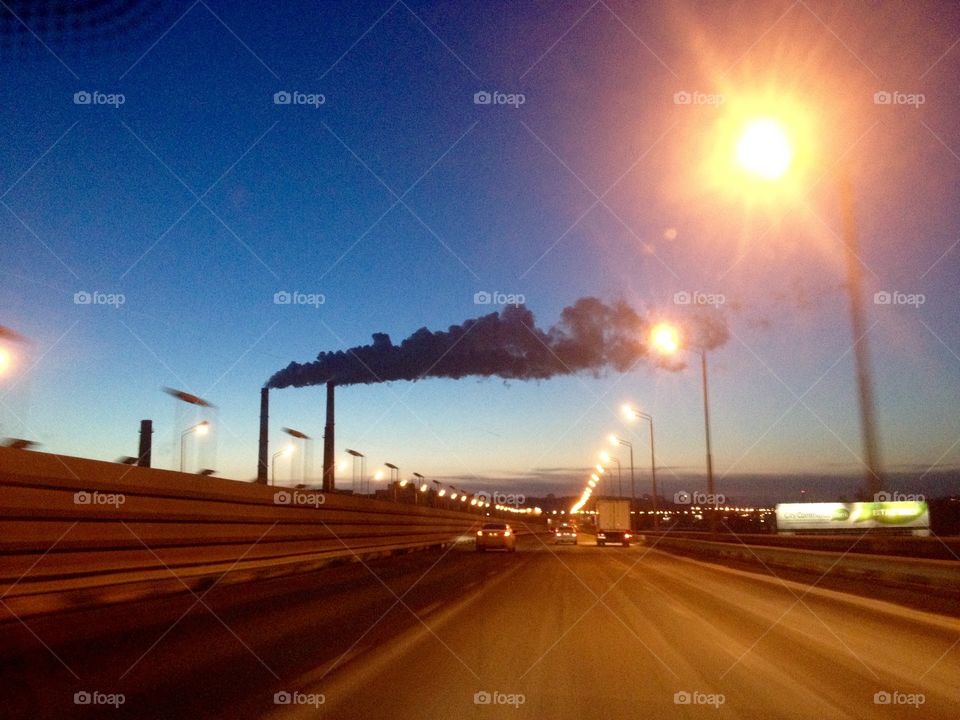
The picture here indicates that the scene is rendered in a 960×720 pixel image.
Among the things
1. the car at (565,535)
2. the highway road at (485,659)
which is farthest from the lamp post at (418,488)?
the highway road at (485,659)

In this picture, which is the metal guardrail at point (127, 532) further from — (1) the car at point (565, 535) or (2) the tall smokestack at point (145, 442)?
(1) the car at point (565, 535)

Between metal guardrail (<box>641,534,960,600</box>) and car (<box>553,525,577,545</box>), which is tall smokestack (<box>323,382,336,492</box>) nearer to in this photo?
metal guardrail (<box>641,534,960,600</box>)

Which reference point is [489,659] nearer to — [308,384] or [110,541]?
[110,541]

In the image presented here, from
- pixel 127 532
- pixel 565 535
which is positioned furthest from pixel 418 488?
pixel 127 532

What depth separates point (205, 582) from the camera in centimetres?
1978

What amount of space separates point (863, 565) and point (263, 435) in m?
23.9

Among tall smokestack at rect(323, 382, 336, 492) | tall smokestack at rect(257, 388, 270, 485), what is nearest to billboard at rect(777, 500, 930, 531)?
tall smokestack at rect(323, 382, 336, 492)

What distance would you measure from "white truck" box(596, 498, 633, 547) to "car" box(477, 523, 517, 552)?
13.4m

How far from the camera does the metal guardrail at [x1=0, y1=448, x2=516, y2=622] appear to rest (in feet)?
42.7

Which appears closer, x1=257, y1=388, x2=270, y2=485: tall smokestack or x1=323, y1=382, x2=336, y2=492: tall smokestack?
x1=257, y1=388, x2=270, y2=485: tall smokestack

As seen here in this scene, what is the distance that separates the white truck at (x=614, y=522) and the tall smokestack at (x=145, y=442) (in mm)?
40152

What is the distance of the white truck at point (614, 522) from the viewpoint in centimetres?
5956

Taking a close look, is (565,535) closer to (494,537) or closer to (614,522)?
(614,522)

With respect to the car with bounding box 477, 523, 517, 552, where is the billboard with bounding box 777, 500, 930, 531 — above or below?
above
